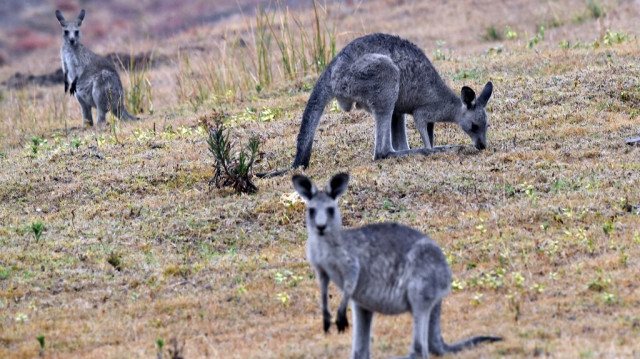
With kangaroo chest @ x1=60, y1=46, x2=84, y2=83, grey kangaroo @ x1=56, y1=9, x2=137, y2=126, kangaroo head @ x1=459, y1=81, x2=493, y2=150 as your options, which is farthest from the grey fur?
kangaroo chest @ x1=60, y1=46, x2=84, y2=83

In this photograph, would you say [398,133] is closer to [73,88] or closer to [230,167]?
[230,167]

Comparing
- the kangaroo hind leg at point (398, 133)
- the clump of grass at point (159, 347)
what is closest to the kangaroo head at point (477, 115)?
the kangaroo hind leg at point (398, 133)

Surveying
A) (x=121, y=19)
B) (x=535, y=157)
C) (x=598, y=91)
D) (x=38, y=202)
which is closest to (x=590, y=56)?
(x=598, y=91)

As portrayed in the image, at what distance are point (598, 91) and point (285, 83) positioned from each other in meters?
5.21

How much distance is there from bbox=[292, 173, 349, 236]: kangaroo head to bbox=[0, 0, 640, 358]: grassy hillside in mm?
990

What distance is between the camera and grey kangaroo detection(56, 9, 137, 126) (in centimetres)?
1506

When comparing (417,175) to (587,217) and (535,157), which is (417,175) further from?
(587,217)

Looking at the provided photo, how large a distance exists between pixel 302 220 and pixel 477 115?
288 centimetres

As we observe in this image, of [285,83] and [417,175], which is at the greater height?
[285,83]

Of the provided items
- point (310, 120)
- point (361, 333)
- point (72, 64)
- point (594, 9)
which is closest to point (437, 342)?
point (361, 333)

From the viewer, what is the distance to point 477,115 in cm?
1095

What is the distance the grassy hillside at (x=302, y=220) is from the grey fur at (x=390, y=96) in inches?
14.2

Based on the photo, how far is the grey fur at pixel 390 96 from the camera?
1057cm

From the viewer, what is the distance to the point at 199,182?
35.4ft
